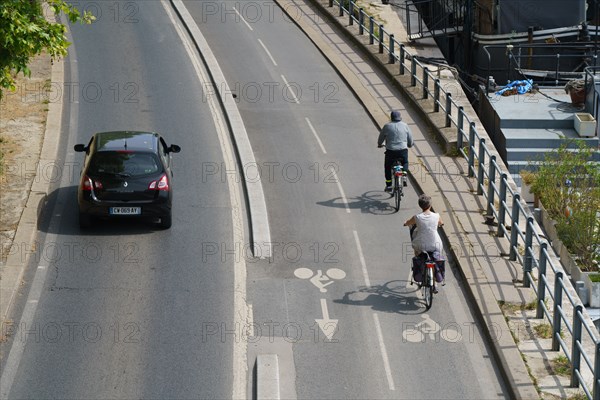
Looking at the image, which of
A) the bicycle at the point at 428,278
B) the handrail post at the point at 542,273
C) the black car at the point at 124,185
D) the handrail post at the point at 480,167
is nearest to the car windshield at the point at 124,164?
the black car at the point at 124,185

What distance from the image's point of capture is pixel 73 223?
20.0 m

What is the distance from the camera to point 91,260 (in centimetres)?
1838

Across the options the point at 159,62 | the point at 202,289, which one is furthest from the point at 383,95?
the point at 202,289

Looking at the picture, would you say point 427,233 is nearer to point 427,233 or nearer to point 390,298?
point 427,233

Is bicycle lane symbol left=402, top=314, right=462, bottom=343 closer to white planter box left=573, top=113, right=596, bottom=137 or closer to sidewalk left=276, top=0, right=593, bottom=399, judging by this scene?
sidewalk left=276, top=0, right=593, bottom=399

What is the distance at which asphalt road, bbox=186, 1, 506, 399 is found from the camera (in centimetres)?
1482

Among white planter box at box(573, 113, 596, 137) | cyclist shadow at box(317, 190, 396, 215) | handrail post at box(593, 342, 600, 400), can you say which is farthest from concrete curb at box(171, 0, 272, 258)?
white planter box at box(573, 113, 596, 137)

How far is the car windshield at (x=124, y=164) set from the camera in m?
19.3

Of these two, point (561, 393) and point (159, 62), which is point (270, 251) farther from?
point (159, 62)

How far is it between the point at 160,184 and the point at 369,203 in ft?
13.6

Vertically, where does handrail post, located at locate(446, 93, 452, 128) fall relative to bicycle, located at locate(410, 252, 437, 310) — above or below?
above

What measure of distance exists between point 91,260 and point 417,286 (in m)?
5.42

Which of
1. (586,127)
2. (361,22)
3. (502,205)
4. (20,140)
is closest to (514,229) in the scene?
(502,205)

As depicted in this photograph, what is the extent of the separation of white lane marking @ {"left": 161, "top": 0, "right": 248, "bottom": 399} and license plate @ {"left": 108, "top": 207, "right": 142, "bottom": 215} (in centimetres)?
173
